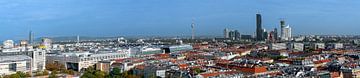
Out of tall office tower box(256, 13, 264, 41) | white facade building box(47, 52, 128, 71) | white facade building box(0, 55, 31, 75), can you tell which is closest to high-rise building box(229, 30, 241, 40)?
tall office tower box(256, 13, 264, 41)

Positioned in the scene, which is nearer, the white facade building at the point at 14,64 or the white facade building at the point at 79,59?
the white facade building at the point at 14,64

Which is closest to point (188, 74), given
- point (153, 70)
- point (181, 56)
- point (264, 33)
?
point (153, 70)

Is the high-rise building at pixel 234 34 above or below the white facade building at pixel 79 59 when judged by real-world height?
above

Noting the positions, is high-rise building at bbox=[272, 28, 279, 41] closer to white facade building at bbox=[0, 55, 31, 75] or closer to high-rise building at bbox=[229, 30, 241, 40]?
high-rise building at bbox=[229, 30, 241, 40]

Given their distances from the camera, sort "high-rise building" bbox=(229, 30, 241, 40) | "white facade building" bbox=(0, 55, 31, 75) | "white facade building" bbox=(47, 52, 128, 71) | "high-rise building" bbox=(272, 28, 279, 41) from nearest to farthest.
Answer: "white facade building" bbox=(0, 55, 31, 75) → "white facade building" bbox=(47, 52, 128, 71) → "high-rise building" bbox=(272, 28, 279, 41) → "high-rise building" bbox=(229, 30, 241, 40)

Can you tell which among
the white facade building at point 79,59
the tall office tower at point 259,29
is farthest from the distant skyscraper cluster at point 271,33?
the white facade building at point 79,59

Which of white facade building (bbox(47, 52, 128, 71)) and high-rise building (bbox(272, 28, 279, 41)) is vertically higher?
high-rise building (bbox(272, 28, 279, 41))

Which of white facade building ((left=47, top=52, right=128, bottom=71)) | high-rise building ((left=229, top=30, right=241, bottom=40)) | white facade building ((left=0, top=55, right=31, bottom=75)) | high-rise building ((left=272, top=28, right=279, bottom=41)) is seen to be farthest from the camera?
high-rise building ((left=229, top=30, right=241, bottom=40))

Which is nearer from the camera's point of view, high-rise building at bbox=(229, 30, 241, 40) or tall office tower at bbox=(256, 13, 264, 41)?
tall office tower at bbox=(256, 13, 264, 41)

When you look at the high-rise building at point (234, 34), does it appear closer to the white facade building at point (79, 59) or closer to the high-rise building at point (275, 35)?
the high-rise building at point (275, 35)

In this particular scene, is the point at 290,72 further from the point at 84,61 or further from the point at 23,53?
the point at 23,53

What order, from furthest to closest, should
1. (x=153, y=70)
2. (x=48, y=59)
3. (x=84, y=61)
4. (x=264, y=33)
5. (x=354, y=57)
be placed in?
(x=264, y=33), (x=48, y=59), (x=84, y=61), (x=354, y=57), (x=153, y=70)
